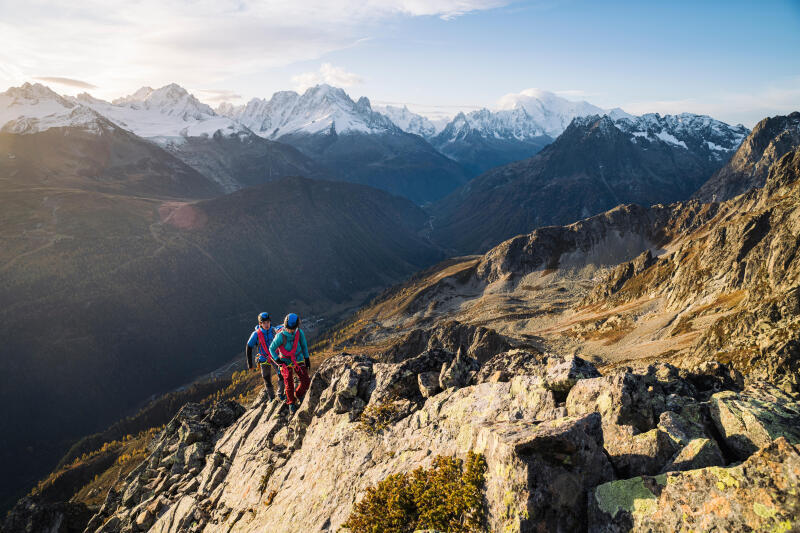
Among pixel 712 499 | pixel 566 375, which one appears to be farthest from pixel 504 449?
pixel 566 375

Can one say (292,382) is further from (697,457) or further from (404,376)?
(697,457)

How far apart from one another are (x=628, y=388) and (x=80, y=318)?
21091cm

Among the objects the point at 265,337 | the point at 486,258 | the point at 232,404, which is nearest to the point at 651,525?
the point at 265,337

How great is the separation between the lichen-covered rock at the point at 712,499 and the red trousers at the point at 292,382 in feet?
57.7

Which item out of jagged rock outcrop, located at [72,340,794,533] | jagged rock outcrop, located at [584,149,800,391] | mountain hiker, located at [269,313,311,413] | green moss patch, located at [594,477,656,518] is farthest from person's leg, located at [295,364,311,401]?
jagged rock outcrop, located at [584,149,800,391]

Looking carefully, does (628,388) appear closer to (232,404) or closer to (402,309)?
(232,404)

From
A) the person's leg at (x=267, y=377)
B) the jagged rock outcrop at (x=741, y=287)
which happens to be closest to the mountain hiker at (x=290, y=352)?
the person's leg at (x=267, y=377)

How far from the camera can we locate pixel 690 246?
4080 inches

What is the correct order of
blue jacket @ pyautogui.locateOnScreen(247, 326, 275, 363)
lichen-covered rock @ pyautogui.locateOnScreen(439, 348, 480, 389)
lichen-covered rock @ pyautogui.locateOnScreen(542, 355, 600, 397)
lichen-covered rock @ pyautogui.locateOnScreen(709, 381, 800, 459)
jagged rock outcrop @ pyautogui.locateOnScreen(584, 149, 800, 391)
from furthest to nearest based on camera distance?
jagged rock outcrop @ pyautogui.locateOnScreen(584, 149, 800, 391) → blue jacket @ pyautogui.locateOnScreen(247, 326, 275, 363) → lichen-covered rock @ pyautogui.locateOnScreen(439, 348, 480, 389) → lichen-covered rock @ pyautogui.locateOnScreen(542, 355, 600, 397) → lichen-covered rock @ pyautogui.locateOnScreen(709, 381, 800, 459)

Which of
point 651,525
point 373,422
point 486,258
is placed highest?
point 651,525

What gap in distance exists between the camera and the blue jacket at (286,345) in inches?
827

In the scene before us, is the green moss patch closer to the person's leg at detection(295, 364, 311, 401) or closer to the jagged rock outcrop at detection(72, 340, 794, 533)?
the jagged rock outcrop at detection(72, 340, 794, 533)

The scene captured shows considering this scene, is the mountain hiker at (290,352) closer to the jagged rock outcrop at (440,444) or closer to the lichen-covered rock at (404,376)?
the jagged rock outcrop at (440,444)

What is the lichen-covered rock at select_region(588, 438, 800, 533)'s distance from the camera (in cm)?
739
